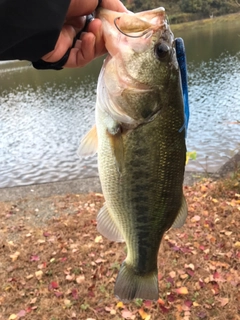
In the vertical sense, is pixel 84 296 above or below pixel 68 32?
below

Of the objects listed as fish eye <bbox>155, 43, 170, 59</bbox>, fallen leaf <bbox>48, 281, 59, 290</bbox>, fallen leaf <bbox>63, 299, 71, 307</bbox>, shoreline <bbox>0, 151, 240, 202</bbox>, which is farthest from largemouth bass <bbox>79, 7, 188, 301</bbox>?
shoreline <bbox>0, 151, 240, 202</bbox>

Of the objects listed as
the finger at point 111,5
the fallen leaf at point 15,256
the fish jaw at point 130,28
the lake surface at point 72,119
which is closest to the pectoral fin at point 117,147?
the fish jaw at point 130,28

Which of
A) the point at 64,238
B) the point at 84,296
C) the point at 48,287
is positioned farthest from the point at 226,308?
the point at 64,238

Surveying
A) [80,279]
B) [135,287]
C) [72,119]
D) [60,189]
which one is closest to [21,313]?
[80,279]

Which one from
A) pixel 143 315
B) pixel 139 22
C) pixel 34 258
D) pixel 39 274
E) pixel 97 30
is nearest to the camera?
pixel 139 22

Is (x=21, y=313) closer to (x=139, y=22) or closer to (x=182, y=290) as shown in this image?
(x=182, y=290)

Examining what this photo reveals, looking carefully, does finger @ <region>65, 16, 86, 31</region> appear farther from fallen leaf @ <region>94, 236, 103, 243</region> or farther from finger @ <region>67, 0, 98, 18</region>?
fallen leaf @ <region>94, 236, 103, 243</region>

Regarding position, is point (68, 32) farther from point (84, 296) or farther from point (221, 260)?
point (221, 260)
